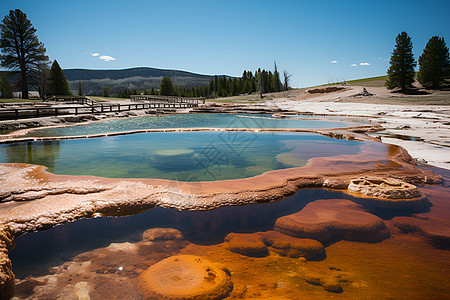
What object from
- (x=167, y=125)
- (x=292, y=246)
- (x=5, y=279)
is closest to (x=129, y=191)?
(x=5, y=279)

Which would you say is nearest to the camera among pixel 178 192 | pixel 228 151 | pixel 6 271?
pixel 6 271

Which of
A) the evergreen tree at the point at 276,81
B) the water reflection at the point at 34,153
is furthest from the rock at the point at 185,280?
the evergreen tree at the point at 276,81

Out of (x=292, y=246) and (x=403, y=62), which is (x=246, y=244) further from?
(x=403, y=62)

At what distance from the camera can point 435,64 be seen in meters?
A: 36.0

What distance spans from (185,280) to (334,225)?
2331mm

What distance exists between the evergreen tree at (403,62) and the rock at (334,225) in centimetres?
4303

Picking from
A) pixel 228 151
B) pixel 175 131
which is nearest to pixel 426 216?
pixel 228 151

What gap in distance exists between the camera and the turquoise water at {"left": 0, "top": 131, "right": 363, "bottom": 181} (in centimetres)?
703

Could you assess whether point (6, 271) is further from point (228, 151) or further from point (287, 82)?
point (287, 82)

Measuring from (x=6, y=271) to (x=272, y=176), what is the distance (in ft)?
15.0

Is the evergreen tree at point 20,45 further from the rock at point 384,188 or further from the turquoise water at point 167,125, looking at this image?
the rock at point 384,188

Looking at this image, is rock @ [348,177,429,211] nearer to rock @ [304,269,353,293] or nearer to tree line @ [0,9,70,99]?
rock @ [304,269,353,293]

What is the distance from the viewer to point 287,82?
3066 inches

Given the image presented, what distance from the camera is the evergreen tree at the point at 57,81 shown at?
48197 millimetres
